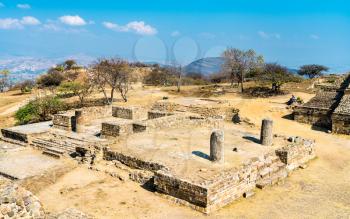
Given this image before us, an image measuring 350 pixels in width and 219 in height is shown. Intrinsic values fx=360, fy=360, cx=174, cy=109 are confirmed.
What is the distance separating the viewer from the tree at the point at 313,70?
166ft

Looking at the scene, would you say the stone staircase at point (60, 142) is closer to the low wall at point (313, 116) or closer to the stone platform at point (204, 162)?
the stone platform at point (204, 162)

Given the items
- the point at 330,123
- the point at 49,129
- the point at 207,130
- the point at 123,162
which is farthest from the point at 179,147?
the point at 330,123

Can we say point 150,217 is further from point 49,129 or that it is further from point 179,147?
point 49,129

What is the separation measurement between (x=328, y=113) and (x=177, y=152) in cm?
1263

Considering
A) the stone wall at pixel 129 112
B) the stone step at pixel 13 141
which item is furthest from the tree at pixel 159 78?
the stone step at pixel 13 141

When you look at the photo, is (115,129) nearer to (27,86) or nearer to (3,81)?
(27,86)

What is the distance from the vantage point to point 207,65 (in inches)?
1190

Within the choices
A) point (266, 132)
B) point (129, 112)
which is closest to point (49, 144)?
point (129, 112)

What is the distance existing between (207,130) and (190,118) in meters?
2.10

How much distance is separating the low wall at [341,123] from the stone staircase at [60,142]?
43.9 ft

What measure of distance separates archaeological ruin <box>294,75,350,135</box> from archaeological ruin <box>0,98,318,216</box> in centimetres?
12

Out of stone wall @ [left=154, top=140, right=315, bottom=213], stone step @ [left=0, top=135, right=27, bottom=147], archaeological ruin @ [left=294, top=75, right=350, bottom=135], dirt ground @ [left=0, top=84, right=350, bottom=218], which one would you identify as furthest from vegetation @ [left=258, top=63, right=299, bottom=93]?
stone step @ [left=0, top=135, right=27, bottom=147]

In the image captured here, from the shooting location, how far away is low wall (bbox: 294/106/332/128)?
72.6 ft

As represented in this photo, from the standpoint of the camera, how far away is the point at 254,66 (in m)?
36.9
